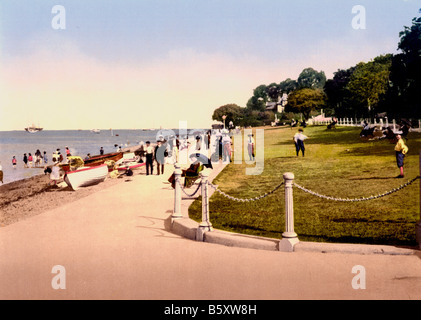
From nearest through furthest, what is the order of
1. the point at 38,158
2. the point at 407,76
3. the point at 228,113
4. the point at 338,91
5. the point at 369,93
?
the point at 407,76 → the point at 38,158 → the point at 369,93 → the point at 228,113 → the point at 338,91

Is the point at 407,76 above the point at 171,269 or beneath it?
above

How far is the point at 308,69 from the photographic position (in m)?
154

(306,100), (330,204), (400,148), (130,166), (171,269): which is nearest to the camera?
(171,269)

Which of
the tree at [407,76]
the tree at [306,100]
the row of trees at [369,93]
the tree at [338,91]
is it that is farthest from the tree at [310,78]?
the tree at [407,76]

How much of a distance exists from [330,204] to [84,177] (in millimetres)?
14293

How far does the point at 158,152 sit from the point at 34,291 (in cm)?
1781

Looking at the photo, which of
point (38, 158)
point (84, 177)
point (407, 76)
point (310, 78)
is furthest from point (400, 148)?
point (310, 78)

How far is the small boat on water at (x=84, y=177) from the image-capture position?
2366 cm

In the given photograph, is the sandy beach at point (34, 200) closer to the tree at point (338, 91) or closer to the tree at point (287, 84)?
the tree at point (338, 91)

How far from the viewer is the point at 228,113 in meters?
68.8

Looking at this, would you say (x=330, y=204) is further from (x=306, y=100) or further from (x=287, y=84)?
(x=287, y=84)
